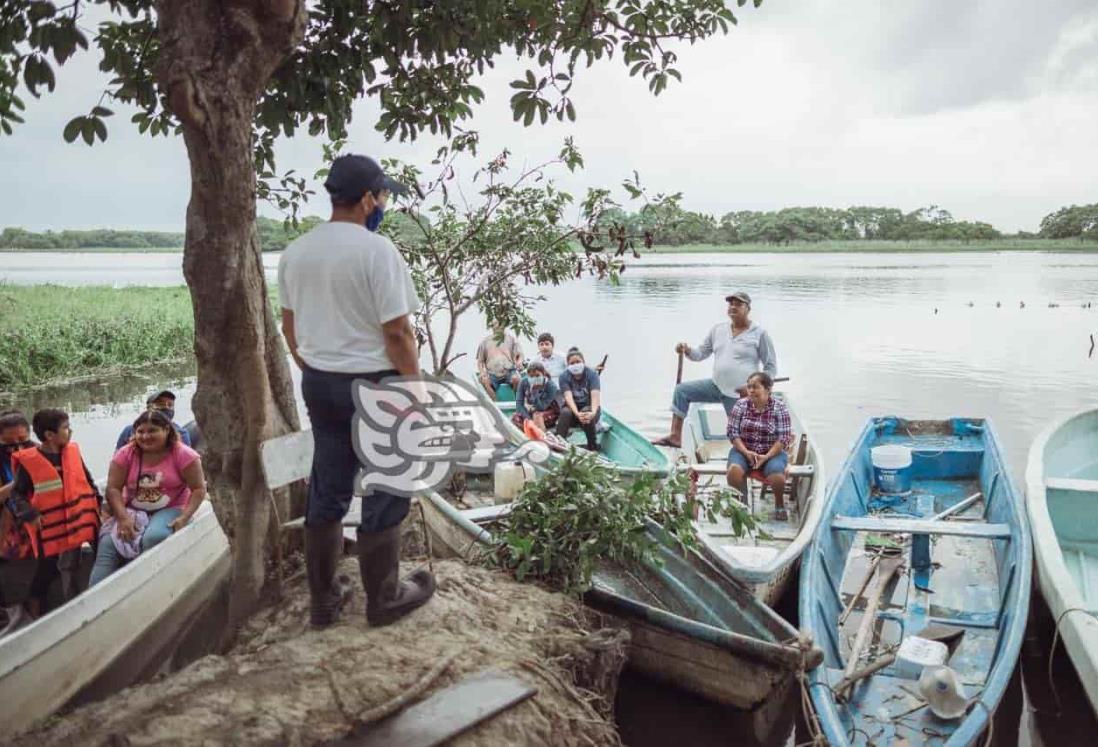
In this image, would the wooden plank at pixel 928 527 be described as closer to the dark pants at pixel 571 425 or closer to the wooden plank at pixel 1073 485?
the wooden plank at pixel 1073 485

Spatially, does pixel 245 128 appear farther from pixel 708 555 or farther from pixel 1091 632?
pixel 1091 632

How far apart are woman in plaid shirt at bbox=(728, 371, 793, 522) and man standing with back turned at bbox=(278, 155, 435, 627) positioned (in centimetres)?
374

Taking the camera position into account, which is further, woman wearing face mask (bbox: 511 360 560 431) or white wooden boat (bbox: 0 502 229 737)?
woman wearing face mask (bbox: 511 360 560 431)

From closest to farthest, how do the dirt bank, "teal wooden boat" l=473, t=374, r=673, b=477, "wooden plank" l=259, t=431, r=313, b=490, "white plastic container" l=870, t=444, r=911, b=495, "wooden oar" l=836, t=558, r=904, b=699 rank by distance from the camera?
1. the dirt bank
2. "wooden plank" l=259, t=431, r=313, b=490
3. "wooden oar" l=836, t=558, r=904, b=699
4. "white plastic container" l=870, t=444, r=911, b=495
5. "teal wooden boat" l=473, t=374, r=673, b=477

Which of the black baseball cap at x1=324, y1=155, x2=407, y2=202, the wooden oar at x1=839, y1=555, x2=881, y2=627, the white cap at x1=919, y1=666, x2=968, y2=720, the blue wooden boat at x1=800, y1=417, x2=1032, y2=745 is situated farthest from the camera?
the wooden oar at x1=839, y1=555, x2=881, y2=627

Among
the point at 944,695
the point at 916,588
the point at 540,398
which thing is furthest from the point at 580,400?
the point at 944,695

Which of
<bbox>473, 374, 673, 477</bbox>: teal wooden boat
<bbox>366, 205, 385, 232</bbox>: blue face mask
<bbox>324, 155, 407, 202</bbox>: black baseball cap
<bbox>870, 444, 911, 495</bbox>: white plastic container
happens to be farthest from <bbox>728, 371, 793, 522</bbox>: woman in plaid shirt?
<bbox>324, 155, 407, 202</bbox>: black baseball cap

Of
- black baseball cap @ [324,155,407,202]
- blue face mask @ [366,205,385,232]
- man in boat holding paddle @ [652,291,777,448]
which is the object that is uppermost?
black baseball cap @ [324,155,407,202]

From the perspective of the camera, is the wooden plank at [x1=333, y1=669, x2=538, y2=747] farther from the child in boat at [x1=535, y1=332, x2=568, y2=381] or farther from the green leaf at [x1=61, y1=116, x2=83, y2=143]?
the child in boat at [x1=535, y1=332, x2=568, y2=381]

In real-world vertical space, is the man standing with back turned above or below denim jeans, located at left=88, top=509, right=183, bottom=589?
above

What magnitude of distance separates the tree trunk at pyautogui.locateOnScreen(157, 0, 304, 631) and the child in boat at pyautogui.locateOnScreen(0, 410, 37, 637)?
1.73m

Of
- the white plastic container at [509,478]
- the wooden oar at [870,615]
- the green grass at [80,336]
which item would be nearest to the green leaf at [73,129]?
the white plastic container at [509,478]

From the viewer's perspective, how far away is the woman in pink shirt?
4770mm

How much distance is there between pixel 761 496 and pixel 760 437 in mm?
871
